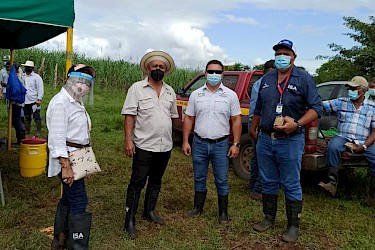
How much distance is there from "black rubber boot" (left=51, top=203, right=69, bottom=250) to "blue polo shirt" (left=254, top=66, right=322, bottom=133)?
6.67 ft

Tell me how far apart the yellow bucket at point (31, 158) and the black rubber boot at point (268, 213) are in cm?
330

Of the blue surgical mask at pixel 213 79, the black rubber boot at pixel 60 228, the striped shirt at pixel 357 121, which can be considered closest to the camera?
the black rubber boot at pixel 60 228

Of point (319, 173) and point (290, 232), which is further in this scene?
point (319, 173)

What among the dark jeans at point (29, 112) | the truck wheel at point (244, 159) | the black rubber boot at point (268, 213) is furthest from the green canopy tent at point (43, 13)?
the dark jeans at point (29, 112)

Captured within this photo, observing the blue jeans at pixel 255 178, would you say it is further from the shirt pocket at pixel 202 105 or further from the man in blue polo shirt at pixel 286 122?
the shirt pocket at pixel 202 105

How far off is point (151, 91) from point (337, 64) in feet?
31.3

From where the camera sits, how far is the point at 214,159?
432 centimetres

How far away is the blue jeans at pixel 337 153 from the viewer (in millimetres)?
4973

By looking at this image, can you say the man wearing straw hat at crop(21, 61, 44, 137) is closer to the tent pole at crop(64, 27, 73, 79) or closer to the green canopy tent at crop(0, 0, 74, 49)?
the green canopy tent at crop(0, 0, 74, 49)

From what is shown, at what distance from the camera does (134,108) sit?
3.91 meters

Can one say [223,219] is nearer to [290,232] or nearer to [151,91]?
[290,232]

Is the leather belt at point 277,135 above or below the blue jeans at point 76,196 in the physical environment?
above

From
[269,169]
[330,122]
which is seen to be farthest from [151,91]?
[330,122]

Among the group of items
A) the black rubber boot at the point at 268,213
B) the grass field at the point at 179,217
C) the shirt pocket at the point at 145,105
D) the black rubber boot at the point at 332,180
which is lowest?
the grass field at the point at 179,217
